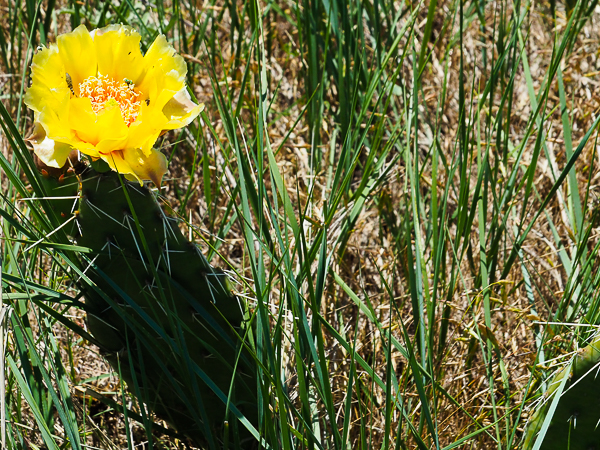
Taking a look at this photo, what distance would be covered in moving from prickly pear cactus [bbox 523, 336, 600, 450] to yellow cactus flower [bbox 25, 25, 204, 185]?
61cm

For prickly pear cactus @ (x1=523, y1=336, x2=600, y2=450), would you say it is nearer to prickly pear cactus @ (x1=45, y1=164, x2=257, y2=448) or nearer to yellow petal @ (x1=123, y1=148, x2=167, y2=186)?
prickly pear cactus @ (x1=45, y1=164, x2=257, y2=448)

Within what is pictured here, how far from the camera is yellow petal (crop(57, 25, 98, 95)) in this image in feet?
3.03

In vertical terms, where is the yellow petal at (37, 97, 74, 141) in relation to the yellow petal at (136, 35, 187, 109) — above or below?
below

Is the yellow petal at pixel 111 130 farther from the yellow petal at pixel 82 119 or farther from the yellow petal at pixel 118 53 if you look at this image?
the yellow petal at pixel 118 53

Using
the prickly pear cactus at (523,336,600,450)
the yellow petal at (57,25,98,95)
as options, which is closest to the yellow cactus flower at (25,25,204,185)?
the yellow petal at (57,25,98,95)

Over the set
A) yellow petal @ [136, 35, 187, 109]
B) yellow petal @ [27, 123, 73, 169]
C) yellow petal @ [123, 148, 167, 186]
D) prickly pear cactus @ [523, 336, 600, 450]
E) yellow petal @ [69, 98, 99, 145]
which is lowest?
prickly pear cactus @ [523, 336, 600, 450]

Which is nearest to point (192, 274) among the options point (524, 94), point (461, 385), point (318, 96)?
point (461, 385)

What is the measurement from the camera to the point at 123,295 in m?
0.94

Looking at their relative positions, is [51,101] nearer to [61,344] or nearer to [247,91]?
[61,344]

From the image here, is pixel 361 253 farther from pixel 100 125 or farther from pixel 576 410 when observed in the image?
pixel 100 125

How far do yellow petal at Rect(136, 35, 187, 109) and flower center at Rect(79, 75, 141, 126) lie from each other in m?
0.02

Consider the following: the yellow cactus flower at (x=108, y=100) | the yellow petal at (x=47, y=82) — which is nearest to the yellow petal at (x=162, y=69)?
the yellow cactus flower at (x=108, y=100)

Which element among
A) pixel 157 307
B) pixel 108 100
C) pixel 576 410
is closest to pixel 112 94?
pixel 108 100

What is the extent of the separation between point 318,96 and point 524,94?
0.79m
